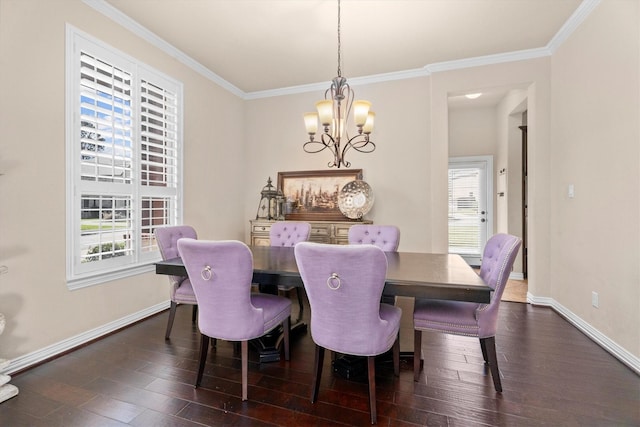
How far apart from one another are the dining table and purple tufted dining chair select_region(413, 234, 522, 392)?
16 cm

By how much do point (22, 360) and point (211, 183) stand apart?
2.60 m

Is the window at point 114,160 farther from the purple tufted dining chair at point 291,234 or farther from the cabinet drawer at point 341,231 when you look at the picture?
the cabinet drawer at point 341,231

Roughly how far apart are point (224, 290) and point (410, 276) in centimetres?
112

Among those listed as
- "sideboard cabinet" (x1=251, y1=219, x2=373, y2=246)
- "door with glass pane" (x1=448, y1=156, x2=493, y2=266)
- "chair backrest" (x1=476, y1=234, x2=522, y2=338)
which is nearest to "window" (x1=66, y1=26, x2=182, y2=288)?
"sideboard cabinet" (x1=251, y1=219, x2=373, y2=246)

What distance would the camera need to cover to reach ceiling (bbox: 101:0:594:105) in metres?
2.76

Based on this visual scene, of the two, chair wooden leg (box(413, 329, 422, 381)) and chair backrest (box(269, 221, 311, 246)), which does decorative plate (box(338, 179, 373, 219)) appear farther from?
chair wooden leg (box(413, 329, 422, 381))

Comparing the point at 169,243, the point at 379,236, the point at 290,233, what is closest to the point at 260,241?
the point at 290,233

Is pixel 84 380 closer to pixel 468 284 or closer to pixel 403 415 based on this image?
pixel 403 415

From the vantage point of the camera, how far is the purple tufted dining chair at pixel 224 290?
1753 mm

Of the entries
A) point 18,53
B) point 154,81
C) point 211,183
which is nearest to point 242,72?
point 154,81

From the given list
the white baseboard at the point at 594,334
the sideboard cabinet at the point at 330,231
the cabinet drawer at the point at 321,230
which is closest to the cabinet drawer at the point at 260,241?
the sideboard cabinet at the point at 330,231

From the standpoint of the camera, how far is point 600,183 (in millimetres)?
2625

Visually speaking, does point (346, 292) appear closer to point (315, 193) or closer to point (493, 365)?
point (493, 365)

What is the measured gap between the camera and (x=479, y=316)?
1897 mm
